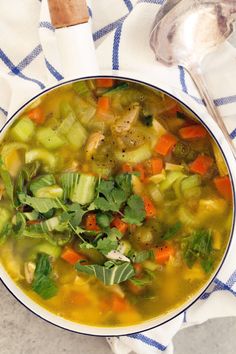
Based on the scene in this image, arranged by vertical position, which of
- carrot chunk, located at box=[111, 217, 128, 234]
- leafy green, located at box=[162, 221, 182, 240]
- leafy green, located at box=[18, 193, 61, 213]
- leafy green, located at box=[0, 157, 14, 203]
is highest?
leafy green, located at box=[0, 157, 14, 203]

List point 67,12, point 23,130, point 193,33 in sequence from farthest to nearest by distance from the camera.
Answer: point 193,33 → point 23,130 → point 67,12

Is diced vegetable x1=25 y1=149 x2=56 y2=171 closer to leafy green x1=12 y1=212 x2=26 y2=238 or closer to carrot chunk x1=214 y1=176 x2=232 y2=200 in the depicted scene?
leafy green x1=12 y1=212 x2=26 y2=238

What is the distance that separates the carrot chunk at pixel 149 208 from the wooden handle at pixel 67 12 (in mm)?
490

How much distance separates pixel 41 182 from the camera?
1.91 m

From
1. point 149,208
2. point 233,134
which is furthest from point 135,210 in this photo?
point 233,134

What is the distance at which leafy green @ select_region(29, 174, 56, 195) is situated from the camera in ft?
6.25

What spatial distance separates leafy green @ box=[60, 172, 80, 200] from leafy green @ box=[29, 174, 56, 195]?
0.03 m

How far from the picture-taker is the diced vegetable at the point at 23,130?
1.92 m

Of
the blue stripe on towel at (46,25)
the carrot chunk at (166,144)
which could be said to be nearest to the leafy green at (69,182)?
the carrot chunk at (166,144)

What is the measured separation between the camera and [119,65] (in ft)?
6.57

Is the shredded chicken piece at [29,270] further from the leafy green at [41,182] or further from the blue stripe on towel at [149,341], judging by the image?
the blue stripe on towel at [149,341]

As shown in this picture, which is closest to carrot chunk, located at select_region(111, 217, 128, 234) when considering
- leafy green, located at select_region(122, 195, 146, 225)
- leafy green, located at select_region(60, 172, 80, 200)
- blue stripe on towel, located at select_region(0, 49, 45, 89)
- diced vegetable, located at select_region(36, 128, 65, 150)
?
leafy green, located at select_region(122, 195, 146, 225)

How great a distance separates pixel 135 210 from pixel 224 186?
24cm

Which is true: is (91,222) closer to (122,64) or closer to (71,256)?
(71,256)
